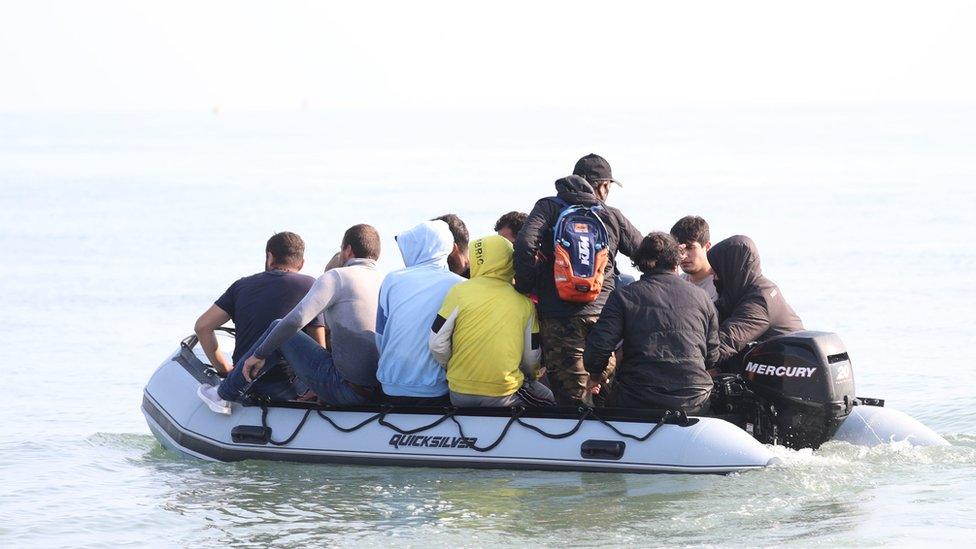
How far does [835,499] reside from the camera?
21.9 ft

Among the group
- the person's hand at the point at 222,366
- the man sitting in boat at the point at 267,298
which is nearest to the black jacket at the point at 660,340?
the man sitting in boat at the point at 267,298

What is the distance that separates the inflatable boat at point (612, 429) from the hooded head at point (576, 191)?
1.03 metres

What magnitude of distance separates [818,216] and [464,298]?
2016 cm

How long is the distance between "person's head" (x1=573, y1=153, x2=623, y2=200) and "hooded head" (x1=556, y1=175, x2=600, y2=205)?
0.27 metres

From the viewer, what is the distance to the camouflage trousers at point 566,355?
6715 millimetres

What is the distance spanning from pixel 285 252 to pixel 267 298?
270 mm

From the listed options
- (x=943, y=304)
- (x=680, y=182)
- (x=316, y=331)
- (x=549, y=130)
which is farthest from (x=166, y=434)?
(x=549, y=130)

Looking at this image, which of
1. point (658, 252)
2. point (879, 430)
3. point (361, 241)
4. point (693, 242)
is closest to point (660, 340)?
point (658, 252)

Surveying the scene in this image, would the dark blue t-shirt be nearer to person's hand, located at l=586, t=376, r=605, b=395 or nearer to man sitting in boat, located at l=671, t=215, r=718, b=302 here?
person's hand, located at l=586, t=376, r=605, b=395

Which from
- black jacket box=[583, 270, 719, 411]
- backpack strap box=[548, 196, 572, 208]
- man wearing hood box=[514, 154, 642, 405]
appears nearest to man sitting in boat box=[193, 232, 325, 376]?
man wearing hood box=[514, 154, 642, 405]

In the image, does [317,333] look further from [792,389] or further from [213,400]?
[792,389]

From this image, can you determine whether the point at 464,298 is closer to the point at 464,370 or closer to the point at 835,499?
the point at 464,370

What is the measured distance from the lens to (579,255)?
654 cm

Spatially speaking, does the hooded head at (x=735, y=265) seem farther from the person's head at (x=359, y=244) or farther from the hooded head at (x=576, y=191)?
the person's head at (x=359, y=244)
